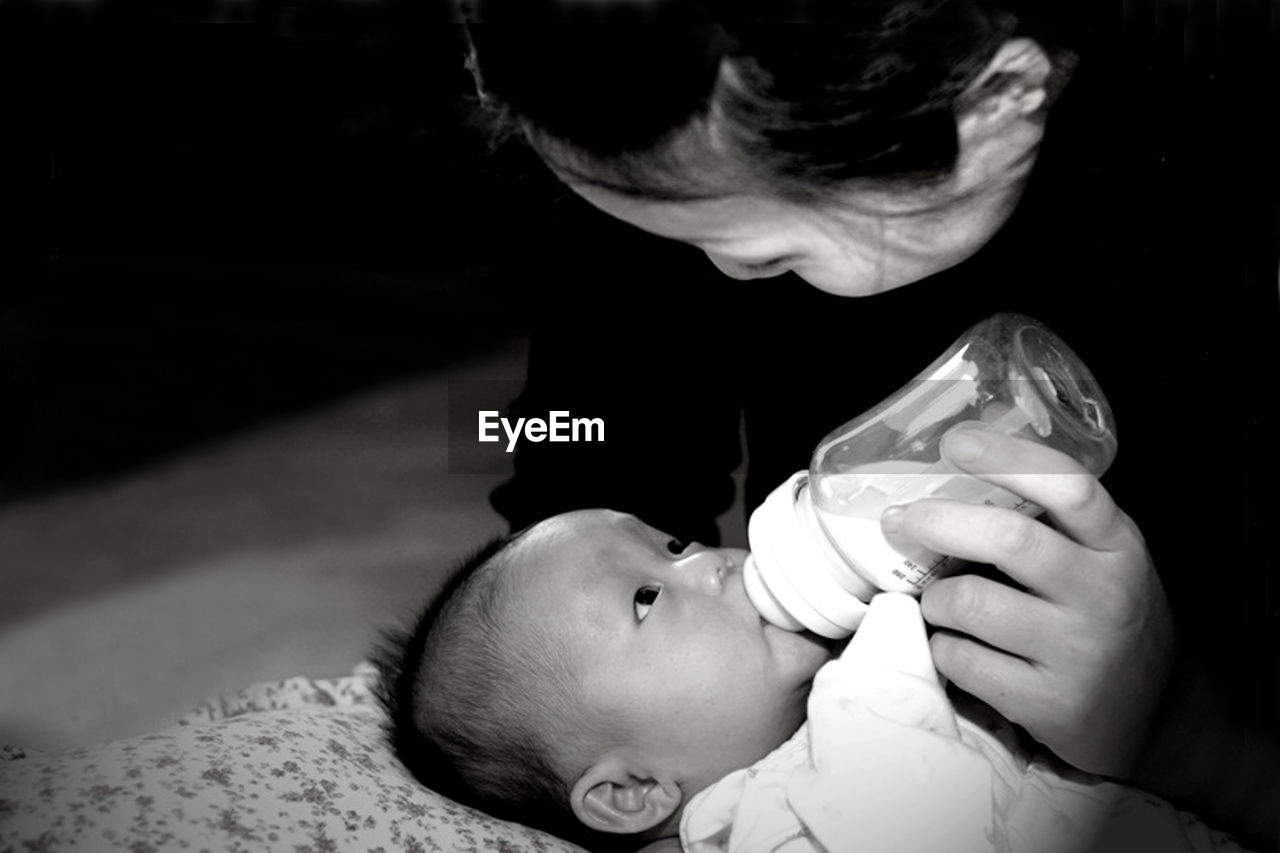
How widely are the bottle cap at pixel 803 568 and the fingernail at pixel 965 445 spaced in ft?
0.29

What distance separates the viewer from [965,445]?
0.52 m

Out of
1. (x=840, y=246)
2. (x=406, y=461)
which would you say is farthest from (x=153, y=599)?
(x=840, y=246)

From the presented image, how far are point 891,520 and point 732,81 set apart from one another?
0.72ft

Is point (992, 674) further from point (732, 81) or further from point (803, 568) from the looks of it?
point (732, 81)

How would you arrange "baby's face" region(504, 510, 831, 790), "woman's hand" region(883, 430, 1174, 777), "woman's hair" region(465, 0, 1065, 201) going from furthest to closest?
1. "baby's face" region(504, 510, 831, 790)
2. "woman's hand" region(883, 430, 1174, 777)
3. "woman's hair" region(465, 0, 1065, 201)

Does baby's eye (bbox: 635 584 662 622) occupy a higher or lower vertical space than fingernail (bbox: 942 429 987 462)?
lower

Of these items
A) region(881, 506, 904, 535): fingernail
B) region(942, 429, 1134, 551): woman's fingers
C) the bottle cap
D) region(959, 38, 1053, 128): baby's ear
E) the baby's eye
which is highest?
region(959, 38, 1053, 128): baby's ear

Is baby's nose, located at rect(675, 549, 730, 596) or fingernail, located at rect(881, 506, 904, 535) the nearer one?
fingernail, located at rect(881, 506, 904, 535)

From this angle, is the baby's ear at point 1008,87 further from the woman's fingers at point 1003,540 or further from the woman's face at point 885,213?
the woman's fingers at point 1003,540

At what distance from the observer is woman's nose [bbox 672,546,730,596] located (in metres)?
0.67

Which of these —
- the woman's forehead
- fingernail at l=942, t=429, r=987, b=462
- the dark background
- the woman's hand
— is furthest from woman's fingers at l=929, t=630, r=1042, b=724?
the dark background

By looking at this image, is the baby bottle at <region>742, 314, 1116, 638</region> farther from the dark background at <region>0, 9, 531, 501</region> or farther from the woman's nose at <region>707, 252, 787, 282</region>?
the dark background at <region>0, 9, 531, 501</region>

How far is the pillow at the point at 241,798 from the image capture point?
1.77ft

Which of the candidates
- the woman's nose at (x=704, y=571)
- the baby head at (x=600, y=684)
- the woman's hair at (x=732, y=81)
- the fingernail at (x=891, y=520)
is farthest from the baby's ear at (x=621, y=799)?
the woman's hair at (x=732, y=81)
